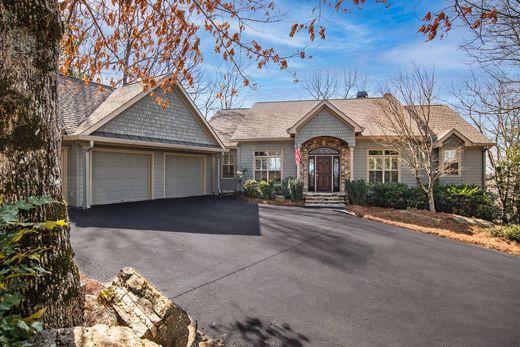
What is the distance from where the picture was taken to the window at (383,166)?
15500 millimetres

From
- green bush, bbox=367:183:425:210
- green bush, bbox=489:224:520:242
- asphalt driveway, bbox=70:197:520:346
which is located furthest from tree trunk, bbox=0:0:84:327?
green bush, bbox=367:183:425:210

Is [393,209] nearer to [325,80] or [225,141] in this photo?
[225,141]

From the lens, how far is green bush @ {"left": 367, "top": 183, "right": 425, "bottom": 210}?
13375 millimetres

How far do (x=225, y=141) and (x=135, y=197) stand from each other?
721 cm

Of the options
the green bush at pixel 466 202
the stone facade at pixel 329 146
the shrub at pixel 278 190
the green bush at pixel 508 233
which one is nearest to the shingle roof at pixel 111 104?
the shrub at pixel 278 190

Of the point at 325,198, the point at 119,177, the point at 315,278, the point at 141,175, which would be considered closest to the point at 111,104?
the point at 119,177

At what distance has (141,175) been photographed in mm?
13047

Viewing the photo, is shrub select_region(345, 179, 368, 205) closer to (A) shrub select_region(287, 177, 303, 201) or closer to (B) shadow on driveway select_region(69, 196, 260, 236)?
(A) shrub select_region(287, 177, 303, 201)

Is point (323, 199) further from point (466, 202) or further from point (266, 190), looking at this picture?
point (466, 202)

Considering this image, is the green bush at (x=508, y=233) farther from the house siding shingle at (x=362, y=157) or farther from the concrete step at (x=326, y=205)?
the house siding shingle at (x=362, y=157)

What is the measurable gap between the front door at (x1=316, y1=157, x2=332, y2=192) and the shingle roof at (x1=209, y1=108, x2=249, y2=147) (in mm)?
5891

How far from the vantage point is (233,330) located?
3439mm

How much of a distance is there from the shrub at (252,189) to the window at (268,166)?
1.14 meters

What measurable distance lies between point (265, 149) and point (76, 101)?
9493 mm
